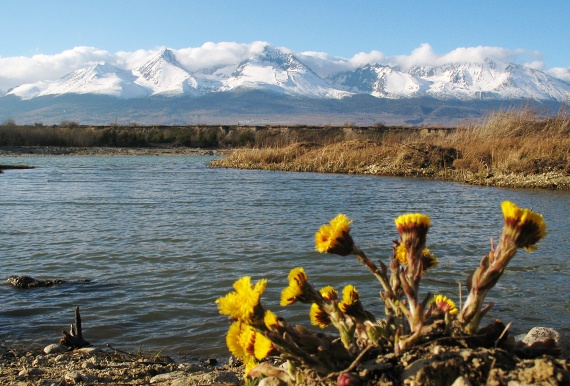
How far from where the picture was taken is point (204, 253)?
28.4 feet

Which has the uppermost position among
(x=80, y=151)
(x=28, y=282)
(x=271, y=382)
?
(x=271, y=382)

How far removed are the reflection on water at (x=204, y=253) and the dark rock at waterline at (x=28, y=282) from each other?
0.15 meters

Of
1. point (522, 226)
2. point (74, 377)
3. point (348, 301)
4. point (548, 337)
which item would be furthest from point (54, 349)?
point (522, 226)

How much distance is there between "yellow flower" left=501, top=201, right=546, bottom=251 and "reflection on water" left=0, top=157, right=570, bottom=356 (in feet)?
11.4

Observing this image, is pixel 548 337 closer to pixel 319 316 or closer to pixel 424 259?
pixel 424 259

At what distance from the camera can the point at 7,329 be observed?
5.40 m

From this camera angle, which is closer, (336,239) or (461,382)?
(461,382)

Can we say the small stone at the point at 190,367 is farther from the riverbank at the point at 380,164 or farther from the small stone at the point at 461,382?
the riverbank at the point at 380,164

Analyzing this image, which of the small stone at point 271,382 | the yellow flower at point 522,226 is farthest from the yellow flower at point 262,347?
the yellow flower at point 522,226

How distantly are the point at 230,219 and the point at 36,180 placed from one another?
14.4 m

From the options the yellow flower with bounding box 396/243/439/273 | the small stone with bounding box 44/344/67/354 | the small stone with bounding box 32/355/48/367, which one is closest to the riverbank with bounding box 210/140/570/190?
the small stone with bounding box 44/344/67/354

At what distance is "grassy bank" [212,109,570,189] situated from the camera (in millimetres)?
20828

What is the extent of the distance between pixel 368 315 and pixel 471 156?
23054mm

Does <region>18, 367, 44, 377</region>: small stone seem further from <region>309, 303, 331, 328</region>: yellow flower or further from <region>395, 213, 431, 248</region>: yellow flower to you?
<region>395, 213, 431, 248</region>: yellow flower
